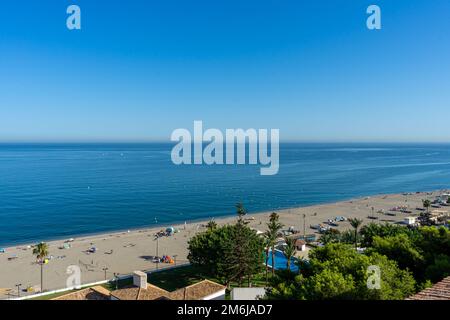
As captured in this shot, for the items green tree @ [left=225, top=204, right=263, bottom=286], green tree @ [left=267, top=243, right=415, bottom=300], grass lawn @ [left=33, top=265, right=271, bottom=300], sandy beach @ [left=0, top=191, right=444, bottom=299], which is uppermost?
green tree @ [left=267, top=243, right=415, bottom=300]

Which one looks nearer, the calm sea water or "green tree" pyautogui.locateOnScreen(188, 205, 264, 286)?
"green tree" pyautogui.locateOnScreen(188, 205, 264, 286)

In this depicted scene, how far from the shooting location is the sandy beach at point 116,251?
116 feet

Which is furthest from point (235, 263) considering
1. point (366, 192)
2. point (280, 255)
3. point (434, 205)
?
point (366, 192)

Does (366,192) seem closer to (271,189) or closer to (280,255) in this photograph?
(271,189)

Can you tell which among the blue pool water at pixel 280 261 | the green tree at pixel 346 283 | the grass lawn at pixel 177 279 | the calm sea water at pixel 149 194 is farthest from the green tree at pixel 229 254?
the calm sea water at pixel 149 194

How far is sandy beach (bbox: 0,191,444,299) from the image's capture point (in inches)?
1388

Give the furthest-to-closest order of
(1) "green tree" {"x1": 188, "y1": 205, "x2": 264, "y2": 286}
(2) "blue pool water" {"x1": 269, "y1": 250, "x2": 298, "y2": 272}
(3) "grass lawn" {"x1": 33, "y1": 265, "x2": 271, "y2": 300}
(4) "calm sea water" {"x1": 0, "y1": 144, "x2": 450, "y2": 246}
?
(4) "calm sea water" {"x1": 0, "y1": 144, "x2": 450, "y2": 246}, (2) "blue pool water" {"x1": 269, "y1": 250, "x2": 298, "y2": 272}, (3) "grass lawn" {"x1": 33, "y1": 265, "x2": 271, "y2": 300}, (1) "green tree" {"x1": 188, "y1": 205, "x2": 264, "y2": 286}

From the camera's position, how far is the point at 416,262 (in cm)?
1872

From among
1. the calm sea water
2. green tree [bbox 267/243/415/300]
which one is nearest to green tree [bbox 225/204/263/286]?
green tree [bbox 267/243/415/300]

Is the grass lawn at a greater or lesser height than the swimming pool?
lesser

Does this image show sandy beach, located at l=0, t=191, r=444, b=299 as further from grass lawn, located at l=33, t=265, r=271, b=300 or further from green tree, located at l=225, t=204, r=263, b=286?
green tree, located at l=225, t=204, r=263, b=286

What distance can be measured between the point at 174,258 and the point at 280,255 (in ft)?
39.3

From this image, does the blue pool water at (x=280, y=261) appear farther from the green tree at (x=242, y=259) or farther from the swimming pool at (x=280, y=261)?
the green tree at (x=242, y=259)

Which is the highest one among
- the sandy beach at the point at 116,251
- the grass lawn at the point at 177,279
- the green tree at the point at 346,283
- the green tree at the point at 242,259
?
the green tree at the point at 346,283
